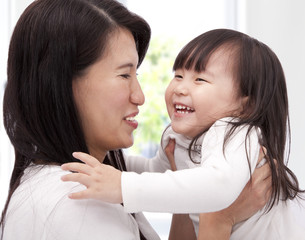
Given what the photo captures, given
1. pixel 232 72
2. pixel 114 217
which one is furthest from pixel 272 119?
pixel 114 217

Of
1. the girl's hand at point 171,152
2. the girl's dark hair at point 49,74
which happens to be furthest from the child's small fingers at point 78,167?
the girl's hand at point 171,152

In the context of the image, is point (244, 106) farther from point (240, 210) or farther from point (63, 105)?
point (63, 105)

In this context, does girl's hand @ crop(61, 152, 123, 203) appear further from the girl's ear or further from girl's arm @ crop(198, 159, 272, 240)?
the girl's ear

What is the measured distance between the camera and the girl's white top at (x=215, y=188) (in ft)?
3.28

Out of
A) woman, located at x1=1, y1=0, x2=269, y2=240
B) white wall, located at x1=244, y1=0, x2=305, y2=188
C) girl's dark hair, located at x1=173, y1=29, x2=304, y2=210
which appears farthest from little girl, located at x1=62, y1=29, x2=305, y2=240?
white wall, located at x1=244, y1=0, x2=305, y2=188

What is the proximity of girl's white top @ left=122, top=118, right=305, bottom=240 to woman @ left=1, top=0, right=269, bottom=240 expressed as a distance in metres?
0.09

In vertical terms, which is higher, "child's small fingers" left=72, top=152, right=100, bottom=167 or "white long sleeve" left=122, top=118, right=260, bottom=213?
"child's small fingers" left=72, top=152, right=100, bottom=167

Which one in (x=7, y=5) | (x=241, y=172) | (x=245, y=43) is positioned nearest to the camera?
(x=241, y=172)

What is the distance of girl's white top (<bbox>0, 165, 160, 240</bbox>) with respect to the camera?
38.6 inches

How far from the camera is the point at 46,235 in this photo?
98cm

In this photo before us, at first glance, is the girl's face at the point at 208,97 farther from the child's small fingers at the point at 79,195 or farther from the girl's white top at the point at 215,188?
the child's small fingers at the point at 79,195

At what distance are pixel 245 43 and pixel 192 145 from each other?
350 mm

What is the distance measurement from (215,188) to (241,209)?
23cm

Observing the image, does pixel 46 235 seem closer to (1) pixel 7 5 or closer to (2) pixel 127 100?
(2) pixel 127 100
